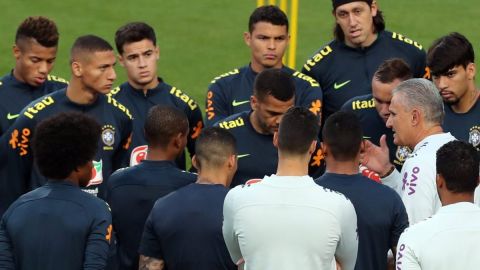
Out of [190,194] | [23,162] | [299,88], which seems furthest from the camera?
[299,88]

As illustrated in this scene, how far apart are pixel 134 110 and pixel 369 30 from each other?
230cm

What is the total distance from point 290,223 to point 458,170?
3.33ft

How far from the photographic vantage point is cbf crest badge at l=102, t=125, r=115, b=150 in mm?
8922

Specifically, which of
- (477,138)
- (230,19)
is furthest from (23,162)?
(230,19)

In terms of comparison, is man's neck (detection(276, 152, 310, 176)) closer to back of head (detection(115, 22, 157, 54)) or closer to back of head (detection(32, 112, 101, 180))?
back of head (detection(32, 112, 101, 180))

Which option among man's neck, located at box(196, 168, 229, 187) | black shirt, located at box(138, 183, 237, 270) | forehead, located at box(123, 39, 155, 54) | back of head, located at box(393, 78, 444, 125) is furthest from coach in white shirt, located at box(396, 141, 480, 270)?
forehead, located at box(123, 39, 155, 54)

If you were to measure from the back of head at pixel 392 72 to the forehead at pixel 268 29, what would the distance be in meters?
1.34

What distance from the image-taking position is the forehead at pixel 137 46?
32.3 ft

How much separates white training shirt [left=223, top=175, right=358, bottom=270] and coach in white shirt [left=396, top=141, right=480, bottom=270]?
40 cm

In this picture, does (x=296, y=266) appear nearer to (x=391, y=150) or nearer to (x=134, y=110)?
(x=391, y=150)

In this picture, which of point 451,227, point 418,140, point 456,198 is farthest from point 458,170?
point 418,140

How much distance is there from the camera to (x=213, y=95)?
9828 mm

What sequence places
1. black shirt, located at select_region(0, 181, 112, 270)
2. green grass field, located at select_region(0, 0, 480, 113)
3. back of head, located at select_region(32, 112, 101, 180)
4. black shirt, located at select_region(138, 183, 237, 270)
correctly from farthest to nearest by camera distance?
green grass field, located at select_region(0, 0, 480, 113), black shirt, located at select_region(138, 183, 237, 270), back of head, located at select_region(32, 112, 101, 180), black shirt, located at select_region(0, 181, 112, 270)

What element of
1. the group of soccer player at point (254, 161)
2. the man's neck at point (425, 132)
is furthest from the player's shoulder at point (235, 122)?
the man's neck at point (425, 132)
